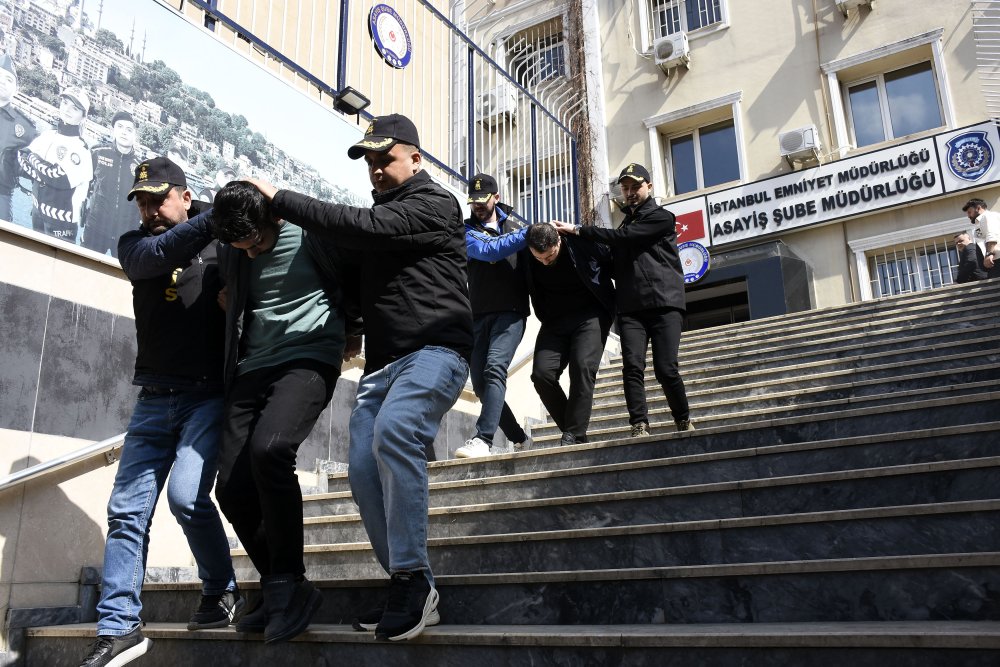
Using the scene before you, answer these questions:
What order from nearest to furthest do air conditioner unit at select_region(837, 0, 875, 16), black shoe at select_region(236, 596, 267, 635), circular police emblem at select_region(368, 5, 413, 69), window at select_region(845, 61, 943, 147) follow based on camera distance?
black shoe at select_region(236, 596, 267, 635)
circular police emblem at select_region(368, 5, 413, 69)
window at select_region(845, 61, 943, 147)
air conditioner unit at select_region(837, 0, 875, 16)

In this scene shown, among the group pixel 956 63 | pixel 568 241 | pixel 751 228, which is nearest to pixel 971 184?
pixel 956 63

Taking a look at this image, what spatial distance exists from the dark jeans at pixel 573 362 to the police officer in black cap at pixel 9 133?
3066mm

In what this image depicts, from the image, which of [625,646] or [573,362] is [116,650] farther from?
[573,362]

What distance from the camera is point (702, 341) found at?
28.6 feet

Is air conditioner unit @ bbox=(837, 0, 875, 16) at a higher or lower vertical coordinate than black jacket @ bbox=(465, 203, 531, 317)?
higher

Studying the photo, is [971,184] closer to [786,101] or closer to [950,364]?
[786,101]

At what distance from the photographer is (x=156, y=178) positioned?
332 cm

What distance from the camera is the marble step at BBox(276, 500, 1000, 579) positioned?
105 inches

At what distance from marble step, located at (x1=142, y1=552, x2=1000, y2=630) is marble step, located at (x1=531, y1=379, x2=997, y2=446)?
5.14 ft

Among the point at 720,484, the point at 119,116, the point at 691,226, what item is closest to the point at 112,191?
the point at 119,116

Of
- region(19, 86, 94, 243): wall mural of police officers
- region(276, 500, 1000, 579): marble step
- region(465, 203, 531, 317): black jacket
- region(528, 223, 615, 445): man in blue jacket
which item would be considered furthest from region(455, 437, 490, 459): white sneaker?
region(19, 86, 94, 243): wall mural of police officers

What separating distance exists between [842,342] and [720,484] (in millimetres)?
4310

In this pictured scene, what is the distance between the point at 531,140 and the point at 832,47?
5.15 m

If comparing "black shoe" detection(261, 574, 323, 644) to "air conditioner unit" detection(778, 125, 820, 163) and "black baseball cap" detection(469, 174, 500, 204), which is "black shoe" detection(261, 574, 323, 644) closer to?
"black baseball cap" detection(469, 174, 500, 204)
